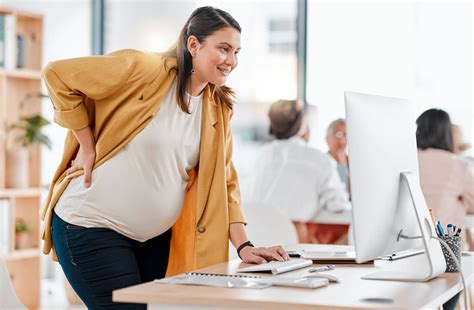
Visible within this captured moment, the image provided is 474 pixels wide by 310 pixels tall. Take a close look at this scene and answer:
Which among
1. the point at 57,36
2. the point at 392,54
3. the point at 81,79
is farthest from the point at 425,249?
the point at 57,36

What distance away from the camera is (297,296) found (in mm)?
1849

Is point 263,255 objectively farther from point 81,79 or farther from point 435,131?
point 435,131

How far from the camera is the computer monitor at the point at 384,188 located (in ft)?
6.73

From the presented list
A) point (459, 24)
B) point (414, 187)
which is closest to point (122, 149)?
point (414, 187)

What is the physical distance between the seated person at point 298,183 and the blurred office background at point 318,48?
115 cm

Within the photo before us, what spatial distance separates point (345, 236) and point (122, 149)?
2555mm

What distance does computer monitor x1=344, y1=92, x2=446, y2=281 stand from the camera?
205cm

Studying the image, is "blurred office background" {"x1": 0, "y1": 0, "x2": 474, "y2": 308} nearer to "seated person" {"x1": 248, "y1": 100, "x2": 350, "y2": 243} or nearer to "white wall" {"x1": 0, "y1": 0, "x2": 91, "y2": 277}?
"white wall" {"x1": 0, "y1": 0, "x2": 91, "y2": 277}

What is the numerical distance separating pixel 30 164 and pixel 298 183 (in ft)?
5.96

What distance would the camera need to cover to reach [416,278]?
214 cm

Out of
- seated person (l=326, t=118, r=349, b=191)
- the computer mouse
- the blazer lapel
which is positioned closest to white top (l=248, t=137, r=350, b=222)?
seated person (l=326, t=118, r=349, b=191)

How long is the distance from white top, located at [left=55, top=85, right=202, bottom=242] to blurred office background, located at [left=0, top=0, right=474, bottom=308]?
3549 millimetres

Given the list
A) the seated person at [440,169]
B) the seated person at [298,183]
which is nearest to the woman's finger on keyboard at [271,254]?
the seated person at [440,169]

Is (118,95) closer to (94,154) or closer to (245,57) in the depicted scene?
(94,154)
